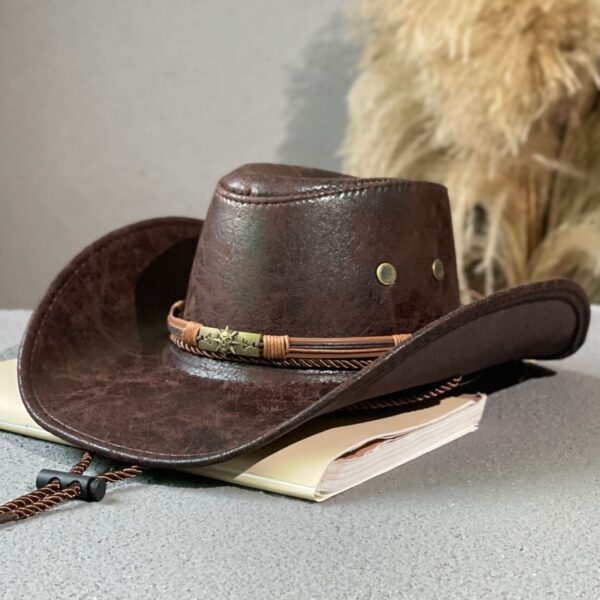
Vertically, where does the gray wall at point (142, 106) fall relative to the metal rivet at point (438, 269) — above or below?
below

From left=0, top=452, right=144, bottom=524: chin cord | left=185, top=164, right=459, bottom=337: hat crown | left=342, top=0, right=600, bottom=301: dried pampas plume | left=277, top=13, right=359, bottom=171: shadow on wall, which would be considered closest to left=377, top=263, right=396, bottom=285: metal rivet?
left=185, top=164, right=459, bottom=337: hat crown

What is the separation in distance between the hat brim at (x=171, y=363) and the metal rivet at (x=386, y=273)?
9 cm

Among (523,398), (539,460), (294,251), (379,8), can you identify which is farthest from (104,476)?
(379,8)

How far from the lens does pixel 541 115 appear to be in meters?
Result: 2.04

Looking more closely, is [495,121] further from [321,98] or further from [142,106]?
[142,106]

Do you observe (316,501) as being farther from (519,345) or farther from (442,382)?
(519,345)

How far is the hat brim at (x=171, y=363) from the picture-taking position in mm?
842

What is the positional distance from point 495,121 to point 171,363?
1162mm

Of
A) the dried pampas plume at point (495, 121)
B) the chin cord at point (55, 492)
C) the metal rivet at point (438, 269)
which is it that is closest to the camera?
the chin cord at point (55, 492)

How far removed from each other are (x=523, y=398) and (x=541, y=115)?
106 cm

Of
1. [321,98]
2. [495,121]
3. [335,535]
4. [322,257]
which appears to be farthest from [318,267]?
[321,98]

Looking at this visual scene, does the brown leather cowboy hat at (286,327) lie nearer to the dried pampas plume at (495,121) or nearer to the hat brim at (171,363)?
the hat brim at (171,363)

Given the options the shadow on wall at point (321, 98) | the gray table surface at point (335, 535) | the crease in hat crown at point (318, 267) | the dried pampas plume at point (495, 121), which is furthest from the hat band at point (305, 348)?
the shadow on wall at point (321, 98)

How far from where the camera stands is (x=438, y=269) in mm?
980
